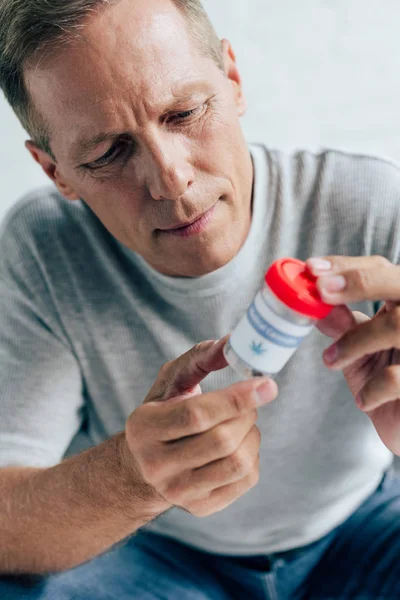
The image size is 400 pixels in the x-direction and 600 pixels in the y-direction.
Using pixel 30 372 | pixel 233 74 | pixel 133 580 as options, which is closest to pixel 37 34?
pixel 233 74

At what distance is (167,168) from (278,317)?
0.41 meters

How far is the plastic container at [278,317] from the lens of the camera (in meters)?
0.96

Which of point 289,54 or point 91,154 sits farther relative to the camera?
point 289,54

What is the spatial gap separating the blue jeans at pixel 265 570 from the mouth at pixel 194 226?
814mm

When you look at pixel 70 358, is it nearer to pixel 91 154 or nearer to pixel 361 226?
pixel 91 154

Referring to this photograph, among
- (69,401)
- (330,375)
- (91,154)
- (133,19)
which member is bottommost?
(330,375)

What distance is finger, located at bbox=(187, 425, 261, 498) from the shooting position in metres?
1.08

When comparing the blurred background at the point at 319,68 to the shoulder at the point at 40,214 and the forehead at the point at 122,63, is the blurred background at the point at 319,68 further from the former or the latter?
the forehead at the point at 122,63

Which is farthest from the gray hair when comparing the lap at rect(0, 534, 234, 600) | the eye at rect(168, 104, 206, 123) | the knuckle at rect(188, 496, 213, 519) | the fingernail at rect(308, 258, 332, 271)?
the lap at rect(0, 534, 234, 600)

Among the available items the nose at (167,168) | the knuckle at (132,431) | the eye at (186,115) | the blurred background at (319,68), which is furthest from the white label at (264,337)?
the blurred background at (319,68)

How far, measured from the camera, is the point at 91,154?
129cm

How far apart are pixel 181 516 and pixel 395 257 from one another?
33.3 inches

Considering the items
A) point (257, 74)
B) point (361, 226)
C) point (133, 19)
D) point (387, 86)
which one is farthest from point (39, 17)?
point (387, 86)

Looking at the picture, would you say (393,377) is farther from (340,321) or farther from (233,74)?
(233,74)
